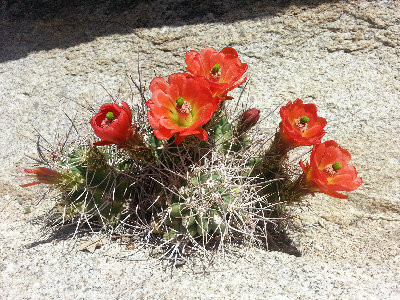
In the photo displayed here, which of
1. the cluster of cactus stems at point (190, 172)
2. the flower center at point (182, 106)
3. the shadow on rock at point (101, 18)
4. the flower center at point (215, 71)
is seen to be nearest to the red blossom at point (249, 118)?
the cluster of cactus stems at point (190, 172)

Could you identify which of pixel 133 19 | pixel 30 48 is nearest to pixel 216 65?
pixel 133 19

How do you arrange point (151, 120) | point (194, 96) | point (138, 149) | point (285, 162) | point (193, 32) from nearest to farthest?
1. point (151, 120)
2. point (194, 96)
3. point (138, 149)
4. point (285, 162)
5. point (193, 32)

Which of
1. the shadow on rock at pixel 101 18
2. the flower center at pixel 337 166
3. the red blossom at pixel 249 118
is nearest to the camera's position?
the flower center at pixel 337 166

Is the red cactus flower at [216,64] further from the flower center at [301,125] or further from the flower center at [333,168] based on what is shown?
the flower center at [333,168]

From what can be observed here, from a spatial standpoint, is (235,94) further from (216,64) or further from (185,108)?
(185,108)

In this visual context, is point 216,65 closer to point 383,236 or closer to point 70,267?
point 70,267

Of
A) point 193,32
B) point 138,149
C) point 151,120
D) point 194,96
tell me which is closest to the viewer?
point 151,120
